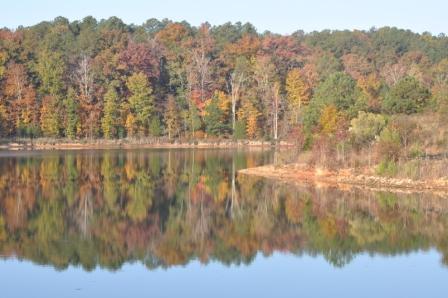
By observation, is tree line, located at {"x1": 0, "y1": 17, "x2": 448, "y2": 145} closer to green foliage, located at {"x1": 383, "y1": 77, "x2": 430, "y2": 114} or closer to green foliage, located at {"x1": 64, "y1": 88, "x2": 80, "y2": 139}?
green foliage, located at {"x1": 64, "y1": 88, "x2": 80, "y2": 139}

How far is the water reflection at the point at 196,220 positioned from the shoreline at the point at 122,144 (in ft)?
91.7

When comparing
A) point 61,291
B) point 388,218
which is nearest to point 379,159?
point 388,218

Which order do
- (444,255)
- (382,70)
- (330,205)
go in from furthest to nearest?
(382,70)
(330,205)
(444,255)

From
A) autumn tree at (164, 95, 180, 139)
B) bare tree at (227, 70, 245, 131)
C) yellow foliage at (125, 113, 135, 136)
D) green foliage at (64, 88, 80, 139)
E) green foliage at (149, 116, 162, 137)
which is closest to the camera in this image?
green foliage at (64, 88, 80, 139)

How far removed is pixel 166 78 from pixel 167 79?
0.16m

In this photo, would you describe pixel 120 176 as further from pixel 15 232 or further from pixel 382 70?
pixel 382 70

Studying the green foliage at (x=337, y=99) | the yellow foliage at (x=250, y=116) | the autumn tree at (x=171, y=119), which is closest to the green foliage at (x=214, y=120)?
the yellow foliage at (x=250, y=116)

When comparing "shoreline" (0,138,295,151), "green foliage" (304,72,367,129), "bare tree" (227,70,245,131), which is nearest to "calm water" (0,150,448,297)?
"green foliage" (304,72,367,129)

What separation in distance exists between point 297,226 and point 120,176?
15129 millimetres

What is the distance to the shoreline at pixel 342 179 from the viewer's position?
1090 inches

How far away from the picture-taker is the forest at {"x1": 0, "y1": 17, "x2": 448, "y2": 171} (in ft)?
217

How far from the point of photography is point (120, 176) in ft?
112

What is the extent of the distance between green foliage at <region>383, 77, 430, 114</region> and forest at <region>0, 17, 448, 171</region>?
1333 centimetres

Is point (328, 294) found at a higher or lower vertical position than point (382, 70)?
lower
